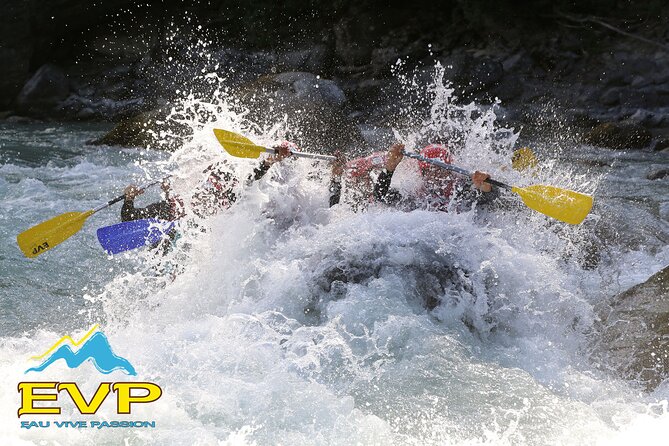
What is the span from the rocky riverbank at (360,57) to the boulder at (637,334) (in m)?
6.45

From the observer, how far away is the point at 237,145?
4.45 m

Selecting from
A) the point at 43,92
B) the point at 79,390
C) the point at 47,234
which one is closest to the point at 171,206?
the point at 47,234

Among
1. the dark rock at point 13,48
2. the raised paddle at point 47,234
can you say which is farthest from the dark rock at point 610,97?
the dark rock at point 13,48

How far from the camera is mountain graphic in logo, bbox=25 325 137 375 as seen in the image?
3.23 meters

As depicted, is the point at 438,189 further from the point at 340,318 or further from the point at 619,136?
the point at 619,136

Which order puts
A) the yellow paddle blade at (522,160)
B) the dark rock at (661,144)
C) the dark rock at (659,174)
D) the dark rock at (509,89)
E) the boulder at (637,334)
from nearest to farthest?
1. the boulder at (637,334)
2. the yellow paddle blade at (522,160)
3. the dark rock at (659,174)
4. the dark rock at (661,144)
5. the dark rock at (509,89)

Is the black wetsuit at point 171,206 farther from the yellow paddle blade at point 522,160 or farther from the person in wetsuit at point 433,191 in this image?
the yellow paddle blade at point 522,160

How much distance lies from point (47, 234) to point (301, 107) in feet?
16.8

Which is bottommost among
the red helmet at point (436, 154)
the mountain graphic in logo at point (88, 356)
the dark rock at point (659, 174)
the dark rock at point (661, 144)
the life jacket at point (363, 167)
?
the mountain graphic in logo at point (88, 356)

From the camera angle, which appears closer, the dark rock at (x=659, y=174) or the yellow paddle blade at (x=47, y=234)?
the yellow paddle blade at (x=47, y=234)

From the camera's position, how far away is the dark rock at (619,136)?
30.9 ft

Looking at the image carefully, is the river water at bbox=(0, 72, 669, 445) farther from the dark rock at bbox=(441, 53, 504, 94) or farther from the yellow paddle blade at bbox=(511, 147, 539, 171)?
the dark rock at bbox=(441, 53, 504, 94)

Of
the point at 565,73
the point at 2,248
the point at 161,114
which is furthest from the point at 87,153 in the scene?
the point at 565,73

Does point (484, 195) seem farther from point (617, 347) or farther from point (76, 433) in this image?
point (76, 433)
